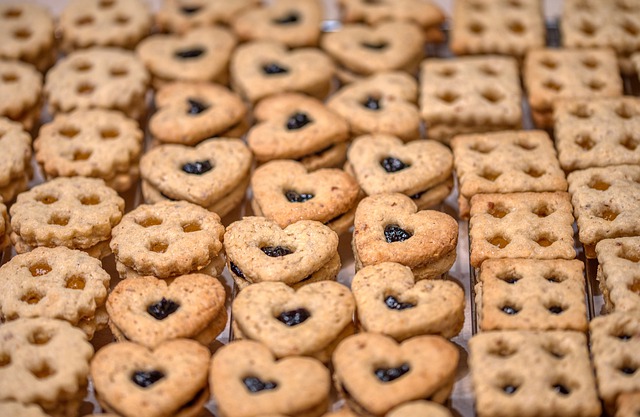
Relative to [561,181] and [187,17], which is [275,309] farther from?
[187,17]

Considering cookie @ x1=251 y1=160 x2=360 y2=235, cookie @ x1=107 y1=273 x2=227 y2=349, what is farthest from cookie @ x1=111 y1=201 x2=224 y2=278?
cookie @ x1=251 y1=160 x2=360 y2=235

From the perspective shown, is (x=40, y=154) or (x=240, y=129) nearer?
(x=40, y=154)

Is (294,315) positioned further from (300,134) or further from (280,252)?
(300,134)

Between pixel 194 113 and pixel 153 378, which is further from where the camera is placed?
pixel 194 113

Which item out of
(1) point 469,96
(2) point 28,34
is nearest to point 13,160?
(2) point 28,34

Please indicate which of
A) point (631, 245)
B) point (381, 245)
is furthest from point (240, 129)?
point (631, 245)
